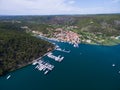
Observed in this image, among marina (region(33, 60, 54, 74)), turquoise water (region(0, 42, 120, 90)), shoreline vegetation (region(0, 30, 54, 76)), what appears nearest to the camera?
turquoise water (region(0, 42, 120, 90))

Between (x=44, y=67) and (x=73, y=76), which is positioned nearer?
(x=73, y=76)

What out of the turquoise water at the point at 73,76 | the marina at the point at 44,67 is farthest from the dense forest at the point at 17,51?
the marina at the point at 44,67

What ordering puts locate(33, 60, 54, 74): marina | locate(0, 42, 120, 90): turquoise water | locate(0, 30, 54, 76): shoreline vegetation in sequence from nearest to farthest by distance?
locate(0, 42, 120, 90): turquoise water
locate(33, 60, 54, 74): marina
locate(0, 30, 54, 76): shoreline vegetation

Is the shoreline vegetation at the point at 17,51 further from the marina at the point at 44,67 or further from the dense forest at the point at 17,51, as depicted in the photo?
the marina at the point at 44,67

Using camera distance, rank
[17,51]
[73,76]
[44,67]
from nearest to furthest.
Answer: [73,76] → [44,67] → [17,51]

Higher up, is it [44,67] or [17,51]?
[17,51]

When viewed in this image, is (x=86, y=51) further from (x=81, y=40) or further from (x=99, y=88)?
(x=99, y=88)

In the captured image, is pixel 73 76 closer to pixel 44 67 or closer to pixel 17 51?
pixel 44 67

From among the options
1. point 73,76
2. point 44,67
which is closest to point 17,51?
point 44,67

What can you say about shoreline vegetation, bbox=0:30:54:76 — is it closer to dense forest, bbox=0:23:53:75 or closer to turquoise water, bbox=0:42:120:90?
dense forest, bbox=0:23:53:75

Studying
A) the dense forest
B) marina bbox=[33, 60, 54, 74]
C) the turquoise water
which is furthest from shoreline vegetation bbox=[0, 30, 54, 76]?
marina bbox=[33, 60, 54, 74]
